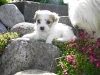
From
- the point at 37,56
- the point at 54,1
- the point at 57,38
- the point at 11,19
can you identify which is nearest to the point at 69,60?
the point at 37,56

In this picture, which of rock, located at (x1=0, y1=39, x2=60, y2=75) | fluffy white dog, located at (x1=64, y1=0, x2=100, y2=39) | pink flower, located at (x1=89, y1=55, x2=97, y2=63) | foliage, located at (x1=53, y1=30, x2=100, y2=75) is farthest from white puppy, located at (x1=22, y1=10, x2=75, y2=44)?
pink flower, located at (x1=89, y1=55, x2=97, y2=63)

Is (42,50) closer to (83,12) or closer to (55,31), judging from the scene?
(55,31)

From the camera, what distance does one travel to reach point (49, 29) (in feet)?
18.6

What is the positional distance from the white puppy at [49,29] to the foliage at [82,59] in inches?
25.5

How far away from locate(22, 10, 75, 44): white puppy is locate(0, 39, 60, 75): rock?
34 centimetres

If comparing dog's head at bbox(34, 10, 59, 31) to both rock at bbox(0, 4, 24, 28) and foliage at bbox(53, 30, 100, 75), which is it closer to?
foliage at bbox(53, 30, 100, 75)

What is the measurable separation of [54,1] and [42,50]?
1080 centimetres

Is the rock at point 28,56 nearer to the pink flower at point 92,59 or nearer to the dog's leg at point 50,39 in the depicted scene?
the dog's leg at point 50,39

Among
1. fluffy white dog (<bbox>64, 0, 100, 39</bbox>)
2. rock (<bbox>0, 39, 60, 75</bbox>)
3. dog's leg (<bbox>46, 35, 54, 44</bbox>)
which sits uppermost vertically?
fluffy white dog (<bbox>64, 0, 100, 39</bbox>)

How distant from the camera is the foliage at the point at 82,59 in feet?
14.2

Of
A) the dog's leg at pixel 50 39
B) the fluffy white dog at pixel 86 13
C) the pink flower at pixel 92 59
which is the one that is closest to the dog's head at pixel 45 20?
the dog's leg at pixel 50 39

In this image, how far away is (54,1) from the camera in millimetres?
15719

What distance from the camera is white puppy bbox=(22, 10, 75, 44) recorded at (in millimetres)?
5529

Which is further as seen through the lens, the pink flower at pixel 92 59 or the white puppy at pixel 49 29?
the white puppy at pixel 49 29
